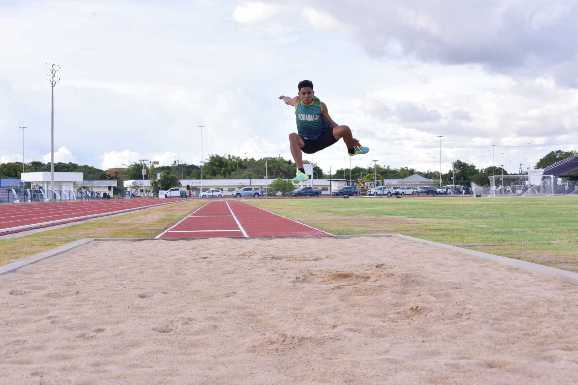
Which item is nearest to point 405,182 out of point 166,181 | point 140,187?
point 166,181

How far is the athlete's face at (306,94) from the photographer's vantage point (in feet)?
26.2

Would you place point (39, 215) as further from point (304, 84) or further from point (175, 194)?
point (175, 194)

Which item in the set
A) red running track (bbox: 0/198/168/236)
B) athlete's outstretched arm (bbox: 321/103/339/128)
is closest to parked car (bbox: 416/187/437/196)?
red running track (bbox: 0/198/168/236)

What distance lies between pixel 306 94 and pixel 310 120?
1.13ft

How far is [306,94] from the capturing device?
7980mm

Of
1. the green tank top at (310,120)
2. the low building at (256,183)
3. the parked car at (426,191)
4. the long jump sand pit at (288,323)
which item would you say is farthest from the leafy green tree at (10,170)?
the green tank top at (310,120)

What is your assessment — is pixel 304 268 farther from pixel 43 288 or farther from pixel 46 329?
pixel 46 329

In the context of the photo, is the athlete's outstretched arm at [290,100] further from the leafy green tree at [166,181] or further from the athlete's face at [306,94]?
the leafy green tree at [166,181]

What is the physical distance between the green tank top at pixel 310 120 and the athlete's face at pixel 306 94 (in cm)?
7

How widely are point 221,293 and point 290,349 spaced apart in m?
3.33

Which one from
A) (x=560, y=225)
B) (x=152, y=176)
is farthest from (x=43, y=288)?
(x=152, y=176)

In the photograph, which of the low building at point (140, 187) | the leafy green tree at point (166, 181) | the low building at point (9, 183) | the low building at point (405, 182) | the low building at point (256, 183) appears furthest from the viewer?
the low building at point (140, 187)

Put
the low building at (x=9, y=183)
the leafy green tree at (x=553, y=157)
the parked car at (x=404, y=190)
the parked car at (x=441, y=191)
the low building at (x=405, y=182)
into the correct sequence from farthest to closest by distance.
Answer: the leafy green tree at (x=553, y=157) → the parked car at (x=441, y=191) → the low building at (x=9, y=183) → the parked car at (x=404, y=190) → the low building at (x=405, y=182)

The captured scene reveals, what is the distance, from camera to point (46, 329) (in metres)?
7.14
